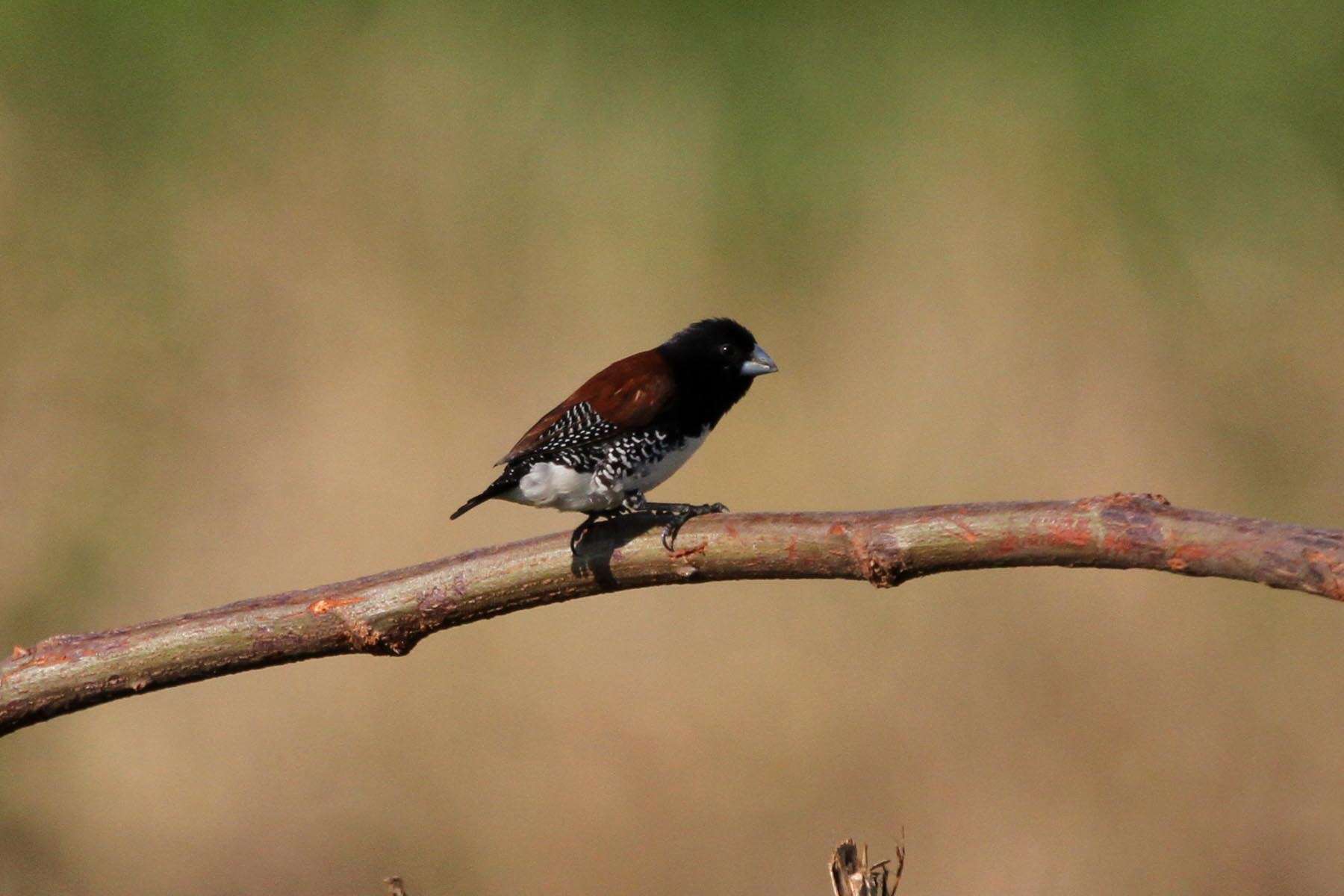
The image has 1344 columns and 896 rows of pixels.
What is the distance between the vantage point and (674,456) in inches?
136

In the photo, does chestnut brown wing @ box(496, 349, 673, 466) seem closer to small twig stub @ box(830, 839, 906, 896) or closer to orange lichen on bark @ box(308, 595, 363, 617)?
orange lichen on bark @ box(308, 595, 363, 617)

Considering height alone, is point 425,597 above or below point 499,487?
below

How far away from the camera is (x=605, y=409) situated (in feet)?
11.1

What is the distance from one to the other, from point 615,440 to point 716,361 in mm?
491

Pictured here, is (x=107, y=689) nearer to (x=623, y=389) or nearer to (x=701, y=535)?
(x=701, y=535)

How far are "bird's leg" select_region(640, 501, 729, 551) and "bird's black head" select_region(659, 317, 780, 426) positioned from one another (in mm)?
617

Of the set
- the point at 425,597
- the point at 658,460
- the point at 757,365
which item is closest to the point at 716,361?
the point at 757,365

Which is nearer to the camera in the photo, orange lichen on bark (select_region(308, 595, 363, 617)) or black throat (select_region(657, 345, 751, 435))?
orange lichen on bark (select_region(308, 595, 363, 617))

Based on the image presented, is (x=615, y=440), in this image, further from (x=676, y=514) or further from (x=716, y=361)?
(x=676, y=514)

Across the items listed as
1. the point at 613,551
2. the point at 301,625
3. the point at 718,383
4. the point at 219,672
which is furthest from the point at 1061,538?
the point at 718,383

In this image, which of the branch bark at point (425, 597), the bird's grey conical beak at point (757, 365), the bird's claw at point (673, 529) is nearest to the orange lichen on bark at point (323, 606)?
the branch bark at point (425, 597)

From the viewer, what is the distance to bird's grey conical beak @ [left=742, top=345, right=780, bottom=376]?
371 cm

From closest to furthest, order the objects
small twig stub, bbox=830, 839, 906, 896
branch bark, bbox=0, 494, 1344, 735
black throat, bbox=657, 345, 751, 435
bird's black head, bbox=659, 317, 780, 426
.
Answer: small twig stub, bbox=830, 839, 906, 896 < branch bark, bbox=0, 494, 1344, 735 < black throat, bbox=657, 345, 751, 435 < bird's black head, bbox=659, 317, 780, 426

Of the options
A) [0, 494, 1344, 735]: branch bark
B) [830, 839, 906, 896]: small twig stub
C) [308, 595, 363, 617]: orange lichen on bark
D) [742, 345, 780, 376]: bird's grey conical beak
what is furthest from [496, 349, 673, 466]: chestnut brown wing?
[830, 839, 906, 896]: small twig stub
